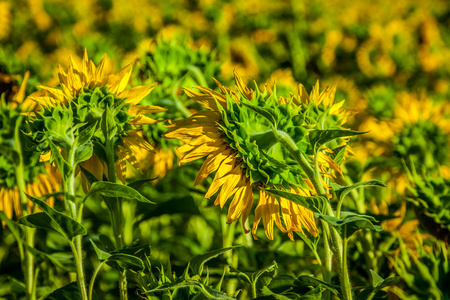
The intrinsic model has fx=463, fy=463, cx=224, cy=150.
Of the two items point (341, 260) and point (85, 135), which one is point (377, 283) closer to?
point (341, 260)

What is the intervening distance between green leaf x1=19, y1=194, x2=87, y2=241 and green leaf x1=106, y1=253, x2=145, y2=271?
4 centimetres

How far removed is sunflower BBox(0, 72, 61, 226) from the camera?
724mm

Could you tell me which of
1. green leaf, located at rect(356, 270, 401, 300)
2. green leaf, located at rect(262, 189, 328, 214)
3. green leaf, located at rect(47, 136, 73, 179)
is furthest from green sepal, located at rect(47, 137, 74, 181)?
green leaf, located at rect(356, 270, 401, 300)

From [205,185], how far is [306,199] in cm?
54

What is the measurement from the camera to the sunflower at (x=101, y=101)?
1.94ft

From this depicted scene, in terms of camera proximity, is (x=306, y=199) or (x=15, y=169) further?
(x=15, y=169)

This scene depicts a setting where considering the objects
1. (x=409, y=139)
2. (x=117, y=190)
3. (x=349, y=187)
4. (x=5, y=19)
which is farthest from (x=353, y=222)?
(x=5, y=19)

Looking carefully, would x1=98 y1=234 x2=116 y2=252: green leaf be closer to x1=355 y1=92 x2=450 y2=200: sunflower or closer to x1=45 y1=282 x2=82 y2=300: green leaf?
x1=45 y1=282 x2=82 y2=300: green leaf

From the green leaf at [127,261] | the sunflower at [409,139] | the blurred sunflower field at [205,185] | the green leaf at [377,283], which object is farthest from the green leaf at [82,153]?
the sunflower at [409,139]

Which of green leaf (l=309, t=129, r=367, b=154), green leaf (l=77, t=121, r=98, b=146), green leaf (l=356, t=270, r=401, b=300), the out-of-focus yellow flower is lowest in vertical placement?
green leaf (l=356, t=270, r=401, b=300)

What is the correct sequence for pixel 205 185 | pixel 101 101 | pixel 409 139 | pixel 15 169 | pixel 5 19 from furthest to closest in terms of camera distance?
1. pixel 5 19
2. pixel 409 139
3. pixel 205 185
4. pixel 15 169
5. pixel 101 101

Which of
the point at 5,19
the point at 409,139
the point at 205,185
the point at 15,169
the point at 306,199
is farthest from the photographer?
the point at 5,19

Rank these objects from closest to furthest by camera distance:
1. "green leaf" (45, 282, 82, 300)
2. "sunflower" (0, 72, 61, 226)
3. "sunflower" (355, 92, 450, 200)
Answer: "green leaf" (45, 282, 82, 300)
"sunflower" (0, 72, 61, 226)
"sunflower" (355, 92, 450, 200)

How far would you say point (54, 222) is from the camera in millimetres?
483
